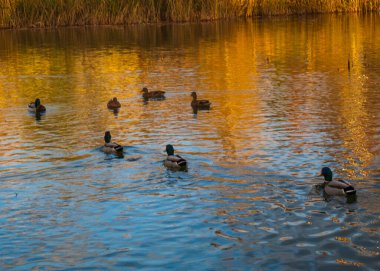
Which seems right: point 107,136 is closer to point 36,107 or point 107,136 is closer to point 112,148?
point 112,148

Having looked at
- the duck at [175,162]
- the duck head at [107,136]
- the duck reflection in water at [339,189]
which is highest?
the duck head at [107,136]

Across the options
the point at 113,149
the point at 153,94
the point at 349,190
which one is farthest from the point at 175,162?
the point at 153,94

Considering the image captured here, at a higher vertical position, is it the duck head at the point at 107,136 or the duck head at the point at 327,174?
the duck head at the point at 107,136

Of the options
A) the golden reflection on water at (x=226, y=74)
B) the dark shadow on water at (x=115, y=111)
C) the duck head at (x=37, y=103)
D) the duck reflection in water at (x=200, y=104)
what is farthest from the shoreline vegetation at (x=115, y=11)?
the duck reflection in water at (x=200, y=104)

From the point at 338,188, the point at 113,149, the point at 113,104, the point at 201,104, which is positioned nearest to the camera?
the point at 338,188

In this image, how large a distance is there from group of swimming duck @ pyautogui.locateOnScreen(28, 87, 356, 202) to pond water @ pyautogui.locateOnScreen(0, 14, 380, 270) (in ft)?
0.74

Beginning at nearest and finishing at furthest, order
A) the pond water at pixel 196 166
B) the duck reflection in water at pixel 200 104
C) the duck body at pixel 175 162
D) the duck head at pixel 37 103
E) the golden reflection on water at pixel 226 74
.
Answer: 1. the pond water at pixel 196 166
2. the duck body at pixel 175 162
3. the golden reflection on water at pixel 226 74
4. the duck reflection in water at pixel 200 104
5. the duck head at pixel 37 103

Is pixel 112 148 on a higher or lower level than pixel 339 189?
higher

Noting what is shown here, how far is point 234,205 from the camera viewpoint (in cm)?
1602

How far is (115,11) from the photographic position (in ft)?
215

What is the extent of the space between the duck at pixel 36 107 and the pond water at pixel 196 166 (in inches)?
11.9

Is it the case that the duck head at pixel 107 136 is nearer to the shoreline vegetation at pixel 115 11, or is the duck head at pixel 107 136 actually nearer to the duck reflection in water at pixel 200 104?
the duck reflection in water at pixel 200 104

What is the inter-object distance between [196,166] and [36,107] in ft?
37.9

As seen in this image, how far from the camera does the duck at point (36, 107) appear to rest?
1127 inches
